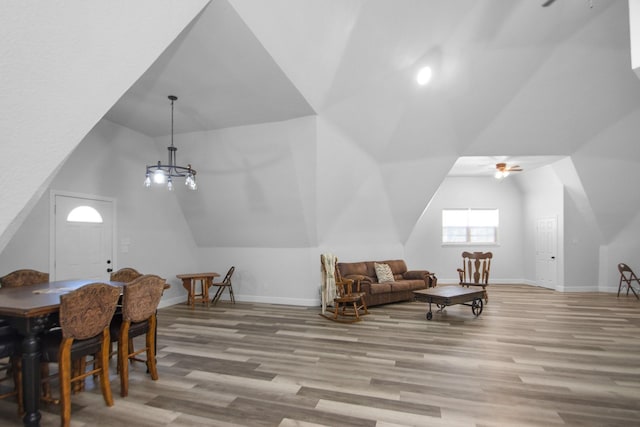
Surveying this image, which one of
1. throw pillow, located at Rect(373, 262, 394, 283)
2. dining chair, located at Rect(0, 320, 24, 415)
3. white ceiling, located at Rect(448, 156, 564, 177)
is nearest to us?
dining chair, located at Rect(0, 320, 24, 415)

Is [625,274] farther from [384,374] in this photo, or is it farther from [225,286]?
[225,286]

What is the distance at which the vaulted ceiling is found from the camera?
3.80 metres

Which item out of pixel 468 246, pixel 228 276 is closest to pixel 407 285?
pixel 468 246

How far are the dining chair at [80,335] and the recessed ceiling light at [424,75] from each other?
5.01m

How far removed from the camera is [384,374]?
10.9 ft

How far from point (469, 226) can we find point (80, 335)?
30.6 ft

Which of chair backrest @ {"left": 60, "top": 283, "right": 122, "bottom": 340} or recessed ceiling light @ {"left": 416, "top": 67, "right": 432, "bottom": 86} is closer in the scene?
chair backrest @ {"left": 60, "top": 283, "right": 122, "bottom": 340}

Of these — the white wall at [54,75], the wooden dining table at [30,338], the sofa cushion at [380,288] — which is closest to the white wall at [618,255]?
the sofa cushion at [380,288]

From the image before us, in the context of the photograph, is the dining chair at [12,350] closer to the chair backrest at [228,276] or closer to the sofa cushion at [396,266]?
the chair backrest at [228,276]

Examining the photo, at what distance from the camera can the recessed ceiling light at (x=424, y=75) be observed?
5.27 meters

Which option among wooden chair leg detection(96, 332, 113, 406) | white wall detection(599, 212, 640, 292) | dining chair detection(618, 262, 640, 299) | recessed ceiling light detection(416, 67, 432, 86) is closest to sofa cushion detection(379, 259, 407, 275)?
recessed ceiling light detection(416, 67, 432, 86)

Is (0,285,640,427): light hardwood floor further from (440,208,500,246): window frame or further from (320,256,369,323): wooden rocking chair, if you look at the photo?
(440,208,500,246): window frame

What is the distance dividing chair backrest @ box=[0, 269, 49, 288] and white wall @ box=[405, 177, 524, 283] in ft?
25.8

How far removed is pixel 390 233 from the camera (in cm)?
791
